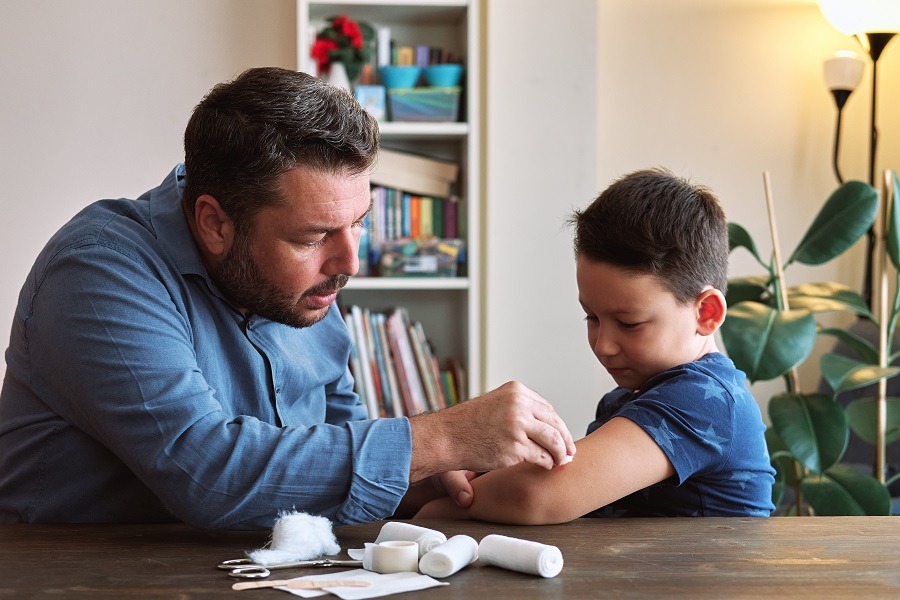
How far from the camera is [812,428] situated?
8.11ft

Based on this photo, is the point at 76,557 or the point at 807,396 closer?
the point at 76,557

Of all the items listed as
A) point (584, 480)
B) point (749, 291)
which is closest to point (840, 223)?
point (749, 291)

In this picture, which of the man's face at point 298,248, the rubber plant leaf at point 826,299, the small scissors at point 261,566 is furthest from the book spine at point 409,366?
the small scissors at point 261,566

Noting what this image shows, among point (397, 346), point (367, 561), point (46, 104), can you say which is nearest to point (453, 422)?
point (367, 561)

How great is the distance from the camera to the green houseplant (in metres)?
2.32

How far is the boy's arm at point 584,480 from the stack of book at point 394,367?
147 centimetres

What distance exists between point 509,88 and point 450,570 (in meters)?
2.07

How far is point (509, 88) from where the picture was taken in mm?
2871

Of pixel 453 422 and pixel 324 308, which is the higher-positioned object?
pixel 324 308

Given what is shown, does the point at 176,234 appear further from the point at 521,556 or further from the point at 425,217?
the point at 425,217

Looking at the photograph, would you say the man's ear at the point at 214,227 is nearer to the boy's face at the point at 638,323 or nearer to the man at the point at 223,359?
the man at the point at 223,359

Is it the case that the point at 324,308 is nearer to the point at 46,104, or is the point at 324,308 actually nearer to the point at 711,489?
the point at 711,489

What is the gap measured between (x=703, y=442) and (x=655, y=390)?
0.10 m

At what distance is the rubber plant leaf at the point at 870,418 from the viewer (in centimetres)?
265
